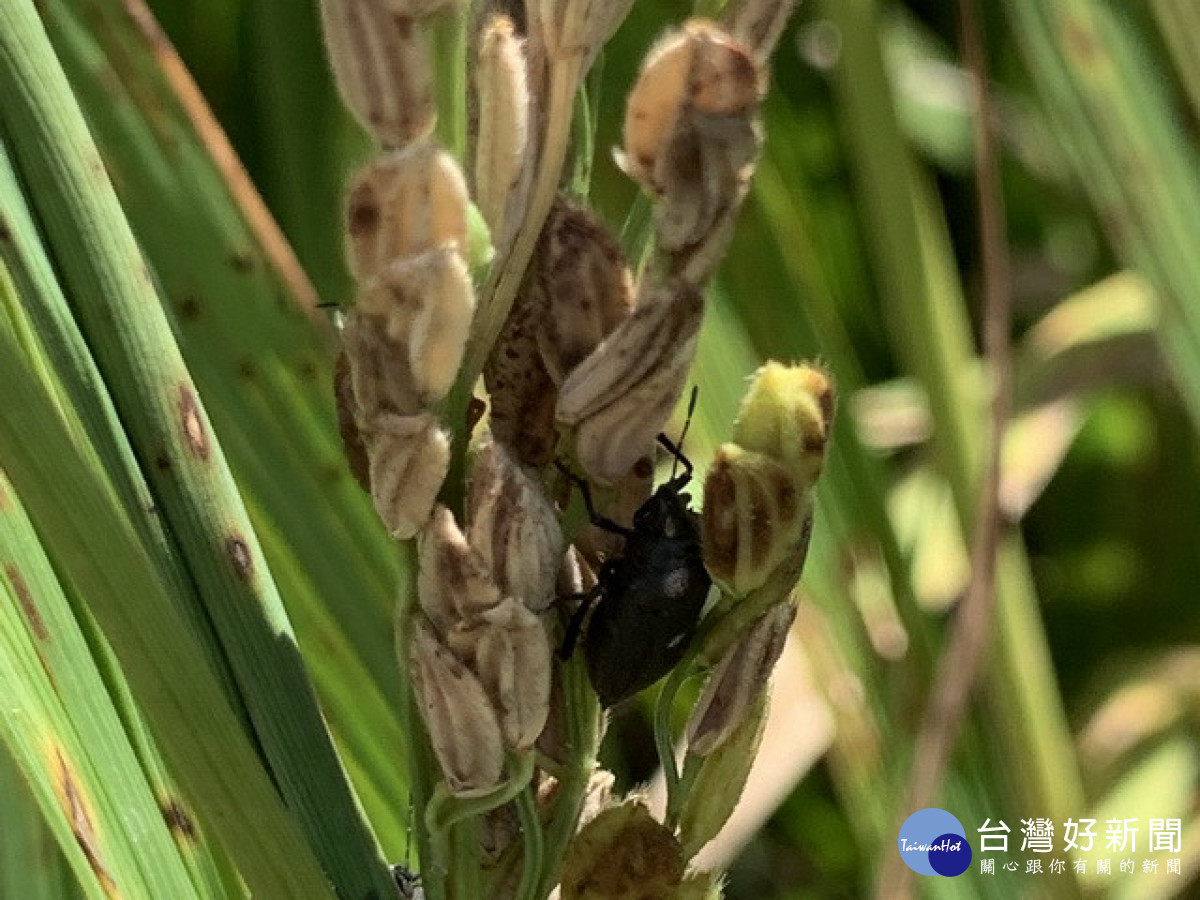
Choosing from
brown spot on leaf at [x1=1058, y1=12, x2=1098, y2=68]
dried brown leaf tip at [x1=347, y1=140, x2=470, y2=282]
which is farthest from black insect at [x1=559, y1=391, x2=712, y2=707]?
brown spot on leaf at [x1=1058, y1=12, x2=1098, y2=68]

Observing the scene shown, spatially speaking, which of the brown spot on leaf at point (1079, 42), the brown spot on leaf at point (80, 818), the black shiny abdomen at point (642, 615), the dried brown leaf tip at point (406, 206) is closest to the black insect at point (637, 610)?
the black shiny abdomen at point (642, 615)

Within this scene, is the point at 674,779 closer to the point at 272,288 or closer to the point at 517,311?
the point at 517,311

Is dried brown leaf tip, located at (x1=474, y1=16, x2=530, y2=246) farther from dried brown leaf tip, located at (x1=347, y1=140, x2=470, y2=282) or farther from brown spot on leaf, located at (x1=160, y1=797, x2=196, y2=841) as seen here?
brown spot on leaf, located at (x1=160, y1=797, x2=196, y2=841)

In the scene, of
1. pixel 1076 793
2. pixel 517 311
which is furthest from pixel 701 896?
pixel 1076 793

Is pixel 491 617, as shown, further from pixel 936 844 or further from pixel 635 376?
pixel 936 844

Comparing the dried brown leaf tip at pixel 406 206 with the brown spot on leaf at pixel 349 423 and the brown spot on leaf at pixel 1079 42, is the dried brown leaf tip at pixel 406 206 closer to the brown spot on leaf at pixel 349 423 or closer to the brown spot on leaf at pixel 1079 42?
the brown spot on leaf at pixel 349 423

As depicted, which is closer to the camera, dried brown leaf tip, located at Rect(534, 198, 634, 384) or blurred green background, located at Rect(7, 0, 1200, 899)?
dried brown leaf tip, located at Rect(534, 198, 634, 384)

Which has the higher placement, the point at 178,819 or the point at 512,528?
the point at 512,528

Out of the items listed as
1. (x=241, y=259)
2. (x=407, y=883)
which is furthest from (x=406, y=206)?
(x=241, y=259)
